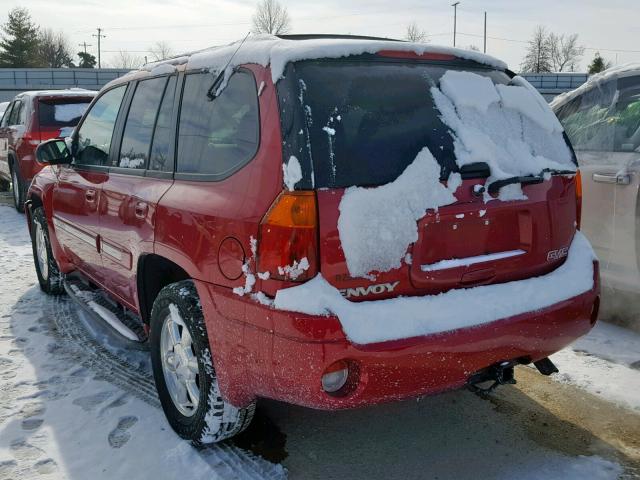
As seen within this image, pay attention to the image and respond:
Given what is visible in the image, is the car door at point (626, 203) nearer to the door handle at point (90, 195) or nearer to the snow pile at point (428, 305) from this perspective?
the snow pile at point (428, 305)

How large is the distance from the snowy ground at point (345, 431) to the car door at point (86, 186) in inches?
30.0

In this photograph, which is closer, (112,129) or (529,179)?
(529,179)

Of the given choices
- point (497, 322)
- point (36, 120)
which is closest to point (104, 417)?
point (497, 322)

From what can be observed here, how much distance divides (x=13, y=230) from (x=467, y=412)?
7.65 m

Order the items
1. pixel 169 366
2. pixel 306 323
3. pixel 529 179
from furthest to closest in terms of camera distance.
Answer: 1. pixel 169 366
2. pixel 529 179
3. pixel 306 323

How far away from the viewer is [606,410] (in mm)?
3336

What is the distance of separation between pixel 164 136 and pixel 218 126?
580mm

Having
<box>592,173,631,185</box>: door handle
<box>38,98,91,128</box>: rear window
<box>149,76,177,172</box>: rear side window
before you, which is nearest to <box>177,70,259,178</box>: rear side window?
<box>149,76,177,172</box>: rear side window

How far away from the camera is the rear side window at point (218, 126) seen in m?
2.53

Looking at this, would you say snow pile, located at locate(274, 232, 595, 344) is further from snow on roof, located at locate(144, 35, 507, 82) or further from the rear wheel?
the rear wheel

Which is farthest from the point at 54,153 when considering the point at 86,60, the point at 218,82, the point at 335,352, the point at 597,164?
the point at 86,60

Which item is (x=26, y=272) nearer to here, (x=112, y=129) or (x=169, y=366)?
(x=112, y=129)

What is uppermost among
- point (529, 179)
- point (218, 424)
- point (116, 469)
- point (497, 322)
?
Answer: point (529, 179)

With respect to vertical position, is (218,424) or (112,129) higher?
(112,129)
